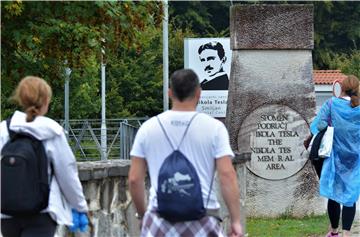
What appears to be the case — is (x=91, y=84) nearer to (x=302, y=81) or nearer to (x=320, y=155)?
(x=302, y=81)

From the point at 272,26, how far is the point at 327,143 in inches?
158

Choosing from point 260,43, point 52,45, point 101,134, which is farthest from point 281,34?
point 101,134

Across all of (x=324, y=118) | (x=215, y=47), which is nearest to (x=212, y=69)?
(x=215, y=47)

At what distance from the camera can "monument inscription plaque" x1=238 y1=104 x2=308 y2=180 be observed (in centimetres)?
1408

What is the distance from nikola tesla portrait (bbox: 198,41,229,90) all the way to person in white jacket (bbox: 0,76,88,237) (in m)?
20.0

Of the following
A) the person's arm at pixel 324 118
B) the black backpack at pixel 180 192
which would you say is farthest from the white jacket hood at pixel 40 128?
the person's arm at pixel 324 118

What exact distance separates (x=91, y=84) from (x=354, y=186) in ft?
78.1

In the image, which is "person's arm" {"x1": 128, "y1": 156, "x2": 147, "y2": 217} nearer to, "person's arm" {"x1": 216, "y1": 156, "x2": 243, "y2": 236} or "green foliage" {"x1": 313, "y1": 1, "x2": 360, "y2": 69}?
"person's arm" {"x1": 216, "y1": 156, "x2": 243, "y2": 236}

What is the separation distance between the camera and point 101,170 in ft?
26.9

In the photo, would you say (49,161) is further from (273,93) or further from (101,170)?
(273,93)

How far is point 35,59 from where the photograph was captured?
50.5 ft

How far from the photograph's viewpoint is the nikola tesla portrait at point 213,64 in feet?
84.8

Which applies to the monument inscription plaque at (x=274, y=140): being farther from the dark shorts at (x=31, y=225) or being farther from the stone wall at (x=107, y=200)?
the dark shorts at (x=31, y=225)

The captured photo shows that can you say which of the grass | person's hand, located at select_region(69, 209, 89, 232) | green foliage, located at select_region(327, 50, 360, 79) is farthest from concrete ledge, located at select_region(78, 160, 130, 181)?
green foliage, located at select_region(327, 50, 360, 79)
